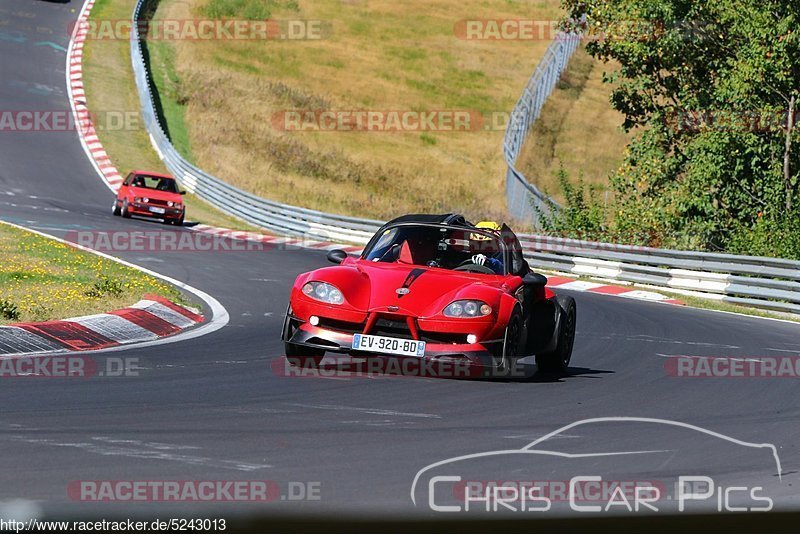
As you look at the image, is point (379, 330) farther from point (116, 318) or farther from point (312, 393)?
point (116, 318)

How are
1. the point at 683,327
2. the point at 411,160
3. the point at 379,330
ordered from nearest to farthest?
the point at 379,330 → the point at 683,327 → the point at 411,160

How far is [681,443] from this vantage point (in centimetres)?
796

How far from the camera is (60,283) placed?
49.3 feet

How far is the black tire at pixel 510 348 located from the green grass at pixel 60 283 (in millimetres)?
4488

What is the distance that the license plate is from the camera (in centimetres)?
999

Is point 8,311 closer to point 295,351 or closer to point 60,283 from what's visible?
point 295,351

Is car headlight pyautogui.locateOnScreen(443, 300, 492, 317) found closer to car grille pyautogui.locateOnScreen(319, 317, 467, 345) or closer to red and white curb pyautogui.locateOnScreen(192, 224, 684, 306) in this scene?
car grille pyautogui.locateOnScreen(319, 317, 467, 345)

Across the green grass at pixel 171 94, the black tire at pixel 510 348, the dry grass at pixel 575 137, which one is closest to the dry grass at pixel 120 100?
the green grass at pixel 171 94

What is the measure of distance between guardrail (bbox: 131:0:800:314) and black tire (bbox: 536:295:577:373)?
1085 cm

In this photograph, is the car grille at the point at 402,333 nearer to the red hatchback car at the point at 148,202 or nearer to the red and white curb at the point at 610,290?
the red and white curb at the point at 610,290

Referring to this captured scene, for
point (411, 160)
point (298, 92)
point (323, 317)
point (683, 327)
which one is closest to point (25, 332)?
point (323, 317)

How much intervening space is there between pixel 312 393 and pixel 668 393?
3.22m

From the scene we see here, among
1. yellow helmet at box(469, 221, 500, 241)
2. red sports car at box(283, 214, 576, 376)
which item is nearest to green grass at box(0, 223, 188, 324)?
red sports car at box(283, 214, 576, 376)

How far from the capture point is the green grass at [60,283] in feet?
41.7
